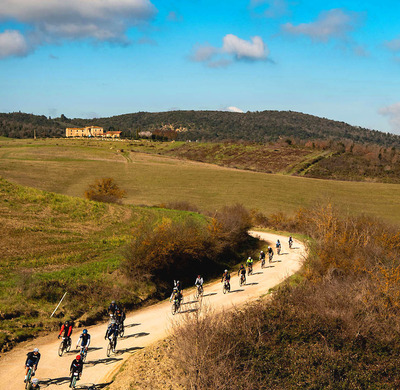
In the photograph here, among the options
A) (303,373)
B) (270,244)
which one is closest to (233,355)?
(303,373)

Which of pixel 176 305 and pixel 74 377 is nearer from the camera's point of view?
pixel 74 377

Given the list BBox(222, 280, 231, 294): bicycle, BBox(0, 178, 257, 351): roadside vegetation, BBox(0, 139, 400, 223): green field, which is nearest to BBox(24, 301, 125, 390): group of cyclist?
BBox(0, 178, 257, 351): roadside vegetation

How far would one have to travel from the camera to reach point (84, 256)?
32.1 m

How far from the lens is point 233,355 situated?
1485 centimetres

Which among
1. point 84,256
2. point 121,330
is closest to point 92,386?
point 121,330

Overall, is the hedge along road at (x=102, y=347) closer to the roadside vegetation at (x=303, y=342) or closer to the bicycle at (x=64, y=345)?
the bicycle at (x=64, y=345)

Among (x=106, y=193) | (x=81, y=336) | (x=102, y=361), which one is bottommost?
(x=102, y=361)

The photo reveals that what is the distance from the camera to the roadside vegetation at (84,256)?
23250mm

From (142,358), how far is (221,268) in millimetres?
20592

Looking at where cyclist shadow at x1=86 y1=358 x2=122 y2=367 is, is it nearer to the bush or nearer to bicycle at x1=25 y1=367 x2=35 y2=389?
bicycle at x1=25 y1=367 x2=35 y2=389

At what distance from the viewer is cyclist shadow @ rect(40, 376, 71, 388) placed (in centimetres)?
1570

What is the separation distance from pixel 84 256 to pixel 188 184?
58.3 m

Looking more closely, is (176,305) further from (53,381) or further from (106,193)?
(106,193)

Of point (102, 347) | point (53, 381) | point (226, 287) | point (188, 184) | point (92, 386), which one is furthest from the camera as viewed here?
point (188, 184)
